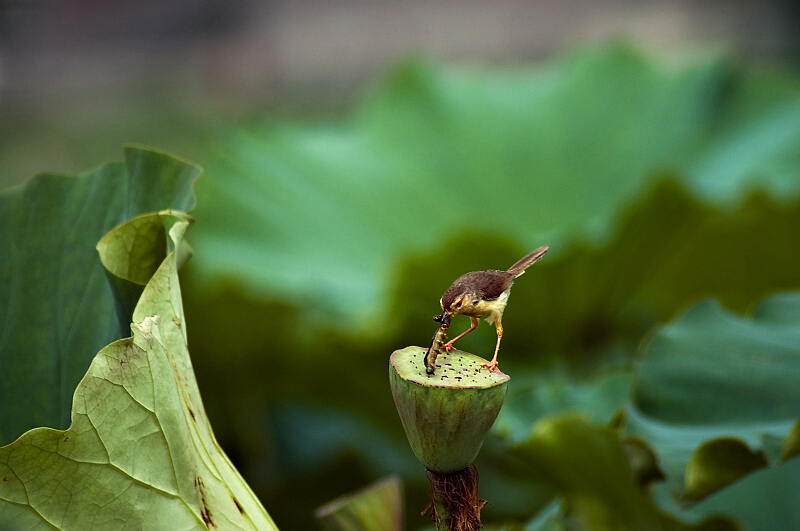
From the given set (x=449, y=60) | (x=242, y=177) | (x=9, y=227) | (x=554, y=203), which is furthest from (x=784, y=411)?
(x=449, y=60)

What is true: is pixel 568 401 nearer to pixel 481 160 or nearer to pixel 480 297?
pixel 480 297

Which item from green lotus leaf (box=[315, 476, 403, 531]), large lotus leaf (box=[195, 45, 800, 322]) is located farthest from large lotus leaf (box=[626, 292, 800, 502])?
large lotus leaf (box=[195, 45, 800, 322])

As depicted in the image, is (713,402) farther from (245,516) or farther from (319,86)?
(319,86)

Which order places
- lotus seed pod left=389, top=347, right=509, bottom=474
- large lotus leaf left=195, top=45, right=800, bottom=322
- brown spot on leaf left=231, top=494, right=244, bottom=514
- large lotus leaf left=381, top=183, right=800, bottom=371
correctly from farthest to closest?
large lotus leaf left=195, top=45, right=800, bottom=322 < large lotus leaf left=381, top=183, right=800, bottom=371 < brown spot on leaf left=231, top=494, right=244, bottom=514 < lotus seed pod left=389, top=347, right=509, bottom=474

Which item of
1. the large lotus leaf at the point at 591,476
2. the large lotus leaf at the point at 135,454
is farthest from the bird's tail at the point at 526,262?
the large lotus leaf at the point at 591,476

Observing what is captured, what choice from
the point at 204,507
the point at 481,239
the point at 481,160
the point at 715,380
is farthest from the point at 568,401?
the point at 481,160

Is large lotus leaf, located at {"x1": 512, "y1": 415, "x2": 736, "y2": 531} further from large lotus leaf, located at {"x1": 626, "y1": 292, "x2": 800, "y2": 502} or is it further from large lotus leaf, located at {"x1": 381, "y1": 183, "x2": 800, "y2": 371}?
large lotus leaf, located at {"x1": 381, "y1": 183, "x2": 800, "y2": 371}

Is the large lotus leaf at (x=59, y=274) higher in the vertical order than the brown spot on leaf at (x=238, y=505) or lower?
higher

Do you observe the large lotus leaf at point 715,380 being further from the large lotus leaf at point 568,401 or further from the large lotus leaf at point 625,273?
the large lotus leaf at point 625,273
